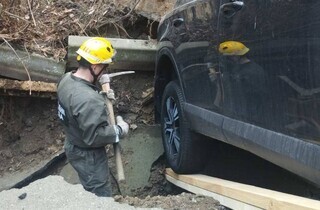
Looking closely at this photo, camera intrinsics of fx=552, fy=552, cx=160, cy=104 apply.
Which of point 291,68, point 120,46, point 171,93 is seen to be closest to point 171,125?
point 171,93

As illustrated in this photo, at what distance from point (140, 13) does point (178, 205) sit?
12.7ft

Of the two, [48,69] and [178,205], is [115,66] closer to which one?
[48,69]

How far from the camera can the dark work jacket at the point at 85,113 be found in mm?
4895

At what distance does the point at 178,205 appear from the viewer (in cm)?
405

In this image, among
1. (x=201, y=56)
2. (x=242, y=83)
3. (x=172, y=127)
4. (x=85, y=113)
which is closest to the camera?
(x=242, y=83)

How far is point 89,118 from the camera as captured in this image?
4.89 metres

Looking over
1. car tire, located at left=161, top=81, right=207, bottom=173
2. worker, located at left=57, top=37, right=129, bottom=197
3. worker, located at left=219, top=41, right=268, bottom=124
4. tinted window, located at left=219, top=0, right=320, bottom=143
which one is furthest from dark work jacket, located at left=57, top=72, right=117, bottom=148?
tinted window, located at left=219, top=0, right=320, bottom=143

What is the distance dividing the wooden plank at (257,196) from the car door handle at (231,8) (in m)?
1.23

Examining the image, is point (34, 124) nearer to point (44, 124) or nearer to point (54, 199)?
point (44, 124)

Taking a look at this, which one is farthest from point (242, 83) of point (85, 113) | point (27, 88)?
point (27, 88)

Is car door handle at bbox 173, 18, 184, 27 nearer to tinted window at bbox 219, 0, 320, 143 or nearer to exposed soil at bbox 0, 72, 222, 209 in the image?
tinted window at bbox 219, 0, 320, 143

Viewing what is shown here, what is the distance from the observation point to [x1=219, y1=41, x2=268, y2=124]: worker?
3.47 m

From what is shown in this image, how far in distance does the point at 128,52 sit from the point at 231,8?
3221 millimetres

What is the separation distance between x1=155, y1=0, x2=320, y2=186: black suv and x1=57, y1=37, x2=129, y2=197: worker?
71 centimetres
